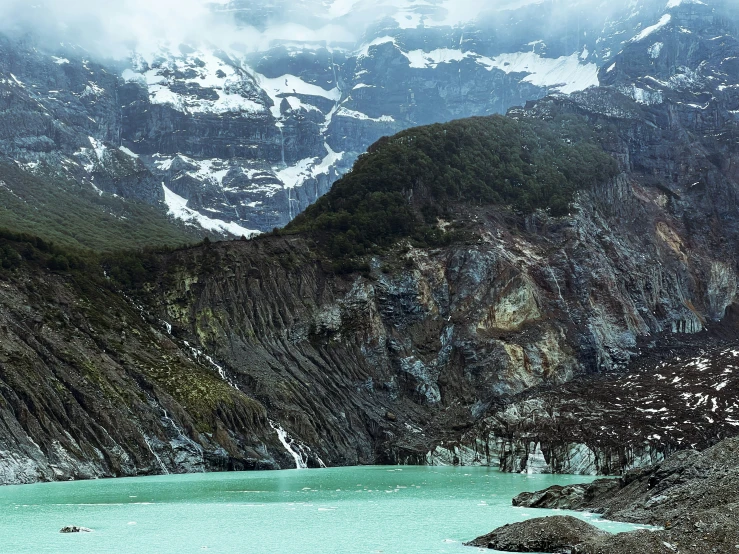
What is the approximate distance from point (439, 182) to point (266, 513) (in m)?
112

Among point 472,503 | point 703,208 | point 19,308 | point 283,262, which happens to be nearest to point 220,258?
point 283,262

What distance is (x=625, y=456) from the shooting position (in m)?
97.1

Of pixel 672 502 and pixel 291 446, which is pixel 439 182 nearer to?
pixel 291 446

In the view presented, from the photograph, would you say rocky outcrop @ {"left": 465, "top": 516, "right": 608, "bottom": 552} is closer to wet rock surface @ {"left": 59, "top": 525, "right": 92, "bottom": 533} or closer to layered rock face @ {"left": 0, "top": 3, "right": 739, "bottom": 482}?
wet rock surface @ {"left": 59, "top": 525, "right": 92, "bottom": 533}

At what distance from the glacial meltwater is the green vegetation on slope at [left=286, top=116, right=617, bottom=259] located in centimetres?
→ 6775

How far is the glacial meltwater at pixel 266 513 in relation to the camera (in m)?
45.9

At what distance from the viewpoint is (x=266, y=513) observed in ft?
195

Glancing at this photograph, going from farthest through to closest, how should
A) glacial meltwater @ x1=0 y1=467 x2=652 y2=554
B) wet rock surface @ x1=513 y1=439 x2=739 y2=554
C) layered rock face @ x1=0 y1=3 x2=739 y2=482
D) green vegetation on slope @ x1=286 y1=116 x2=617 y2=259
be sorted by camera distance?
green vegetation on slope @ x1=286 y1=116 x2=617 y2=259
layered rock face @ x1=0 y1=3 x2=739 y2=482
glacial meltwater @ x1=0 y1=467 x2=652 y2=554
wet rock surface @ x1=513 y1=439 x2=739 y2=554

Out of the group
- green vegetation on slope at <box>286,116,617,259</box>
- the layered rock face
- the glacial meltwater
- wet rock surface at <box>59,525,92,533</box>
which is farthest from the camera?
green vegetation on slope at <box>286,116,617,259</box>

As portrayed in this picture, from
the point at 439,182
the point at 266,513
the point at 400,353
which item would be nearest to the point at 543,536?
the point at 266,513

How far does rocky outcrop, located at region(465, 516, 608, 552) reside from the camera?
137 ft

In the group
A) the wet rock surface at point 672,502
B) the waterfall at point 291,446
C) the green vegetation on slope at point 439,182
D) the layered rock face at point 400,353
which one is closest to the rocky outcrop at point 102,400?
the layered rock face at point 400,353

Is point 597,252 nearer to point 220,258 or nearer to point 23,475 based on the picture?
point 220,258

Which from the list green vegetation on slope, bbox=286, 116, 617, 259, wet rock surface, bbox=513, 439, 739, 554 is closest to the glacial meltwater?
wet rock surface, bbox=513, 439, 739, 554
